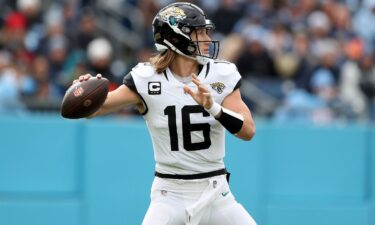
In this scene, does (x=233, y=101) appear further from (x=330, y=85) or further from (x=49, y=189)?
(x=330, y=85)

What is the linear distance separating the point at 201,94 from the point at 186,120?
1.16 feet

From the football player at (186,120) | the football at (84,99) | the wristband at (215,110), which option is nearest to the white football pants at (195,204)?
the football player at (186,120)

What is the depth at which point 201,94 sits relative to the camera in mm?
4812

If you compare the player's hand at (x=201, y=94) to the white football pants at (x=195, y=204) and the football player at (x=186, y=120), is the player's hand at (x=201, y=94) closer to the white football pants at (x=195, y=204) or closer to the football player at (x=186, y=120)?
the football player at (x=186, y=120)

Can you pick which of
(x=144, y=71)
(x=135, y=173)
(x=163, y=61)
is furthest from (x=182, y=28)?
(x=135, y=173)

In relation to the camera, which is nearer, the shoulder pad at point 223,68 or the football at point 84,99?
the football at point 84,99

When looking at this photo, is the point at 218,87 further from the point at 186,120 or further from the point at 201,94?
the point at 201,94

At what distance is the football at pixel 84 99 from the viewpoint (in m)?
5.02

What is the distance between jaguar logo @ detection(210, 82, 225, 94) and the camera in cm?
517

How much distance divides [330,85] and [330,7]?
2.45 m

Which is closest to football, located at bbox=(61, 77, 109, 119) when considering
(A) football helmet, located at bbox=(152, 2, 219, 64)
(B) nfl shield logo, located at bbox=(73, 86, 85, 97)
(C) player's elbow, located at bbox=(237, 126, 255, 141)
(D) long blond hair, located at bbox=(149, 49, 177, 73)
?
(B) nfl shield logo, located at bbox=(73, 86, 85, 97)

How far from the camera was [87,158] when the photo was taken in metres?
7.99

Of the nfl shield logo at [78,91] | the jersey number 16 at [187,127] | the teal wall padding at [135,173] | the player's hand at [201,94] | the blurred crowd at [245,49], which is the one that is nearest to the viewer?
the player's hand at [201,94]

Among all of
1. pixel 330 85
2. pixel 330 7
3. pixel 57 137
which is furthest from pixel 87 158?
pixel 330 7
